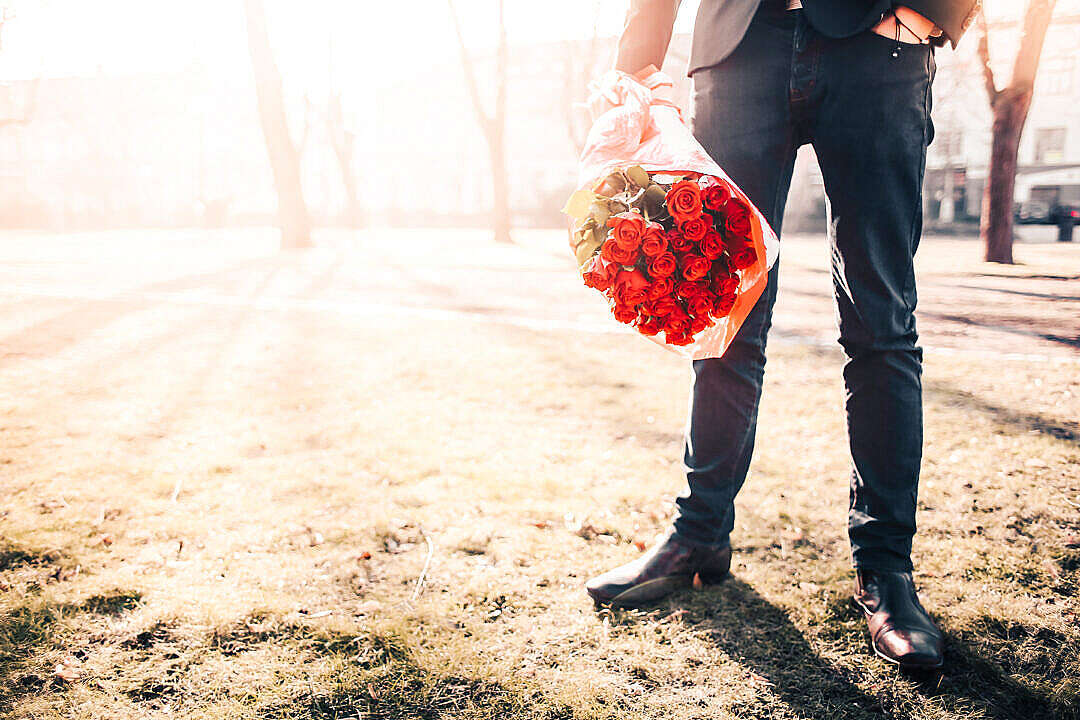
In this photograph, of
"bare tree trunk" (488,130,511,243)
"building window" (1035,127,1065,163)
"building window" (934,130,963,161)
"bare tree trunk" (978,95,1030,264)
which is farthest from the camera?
"building window" (934,130,963,161)

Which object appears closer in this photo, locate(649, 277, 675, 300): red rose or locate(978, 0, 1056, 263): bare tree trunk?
locate(649, 277, 675, 300): red rose

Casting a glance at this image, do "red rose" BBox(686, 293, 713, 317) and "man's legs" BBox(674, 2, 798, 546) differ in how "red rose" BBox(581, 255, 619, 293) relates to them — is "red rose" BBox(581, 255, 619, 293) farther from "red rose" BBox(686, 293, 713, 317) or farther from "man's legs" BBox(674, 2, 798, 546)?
"man's legs" BBox(674, 2, 798, 546)

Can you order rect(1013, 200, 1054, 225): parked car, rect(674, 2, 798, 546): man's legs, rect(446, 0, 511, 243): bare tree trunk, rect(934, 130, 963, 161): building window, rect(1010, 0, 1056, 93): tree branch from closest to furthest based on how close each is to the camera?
rect(674, 2, 798, 546): man's legs, rect(1010, 0, 1056, 93): tree branch, rect(1013, 200, 1054, 225): parked car, rect(446, 0, 511, 243): bare tree trunk, rect(934, 130, 963, 161): building window

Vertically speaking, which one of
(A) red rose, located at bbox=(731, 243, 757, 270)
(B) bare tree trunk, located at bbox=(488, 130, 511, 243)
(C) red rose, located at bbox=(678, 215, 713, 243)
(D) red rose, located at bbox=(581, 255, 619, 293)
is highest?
(B) bare tree trunk, located at bbox=(488, 130, 511, 243)

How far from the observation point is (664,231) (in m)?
1.54

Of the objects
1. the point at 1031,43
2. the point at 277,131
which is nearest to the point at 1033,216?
the point at 1031,43

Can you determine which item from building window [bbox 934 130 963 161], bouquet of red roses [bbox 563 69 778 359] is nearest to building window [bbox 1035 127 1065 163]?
building window [bbox 934 130 963 161]

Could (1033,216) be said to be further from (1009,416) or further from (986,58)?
(1009,416)

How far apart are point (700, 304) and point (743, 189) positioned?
0.40 m

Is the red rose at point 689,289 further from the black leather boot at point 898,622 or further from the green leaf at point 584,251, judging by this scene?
the black leather boot at point 898,622

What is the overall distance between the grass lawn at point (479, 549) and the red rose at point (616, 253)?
2.95ft

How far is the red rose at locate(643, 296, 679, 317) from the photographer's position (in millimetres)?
1564

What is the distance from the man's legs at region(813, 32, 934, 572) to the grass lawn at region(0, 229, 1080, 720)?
1.00ft

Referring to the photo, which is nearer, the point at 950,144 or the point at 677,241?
the point at 677,241
